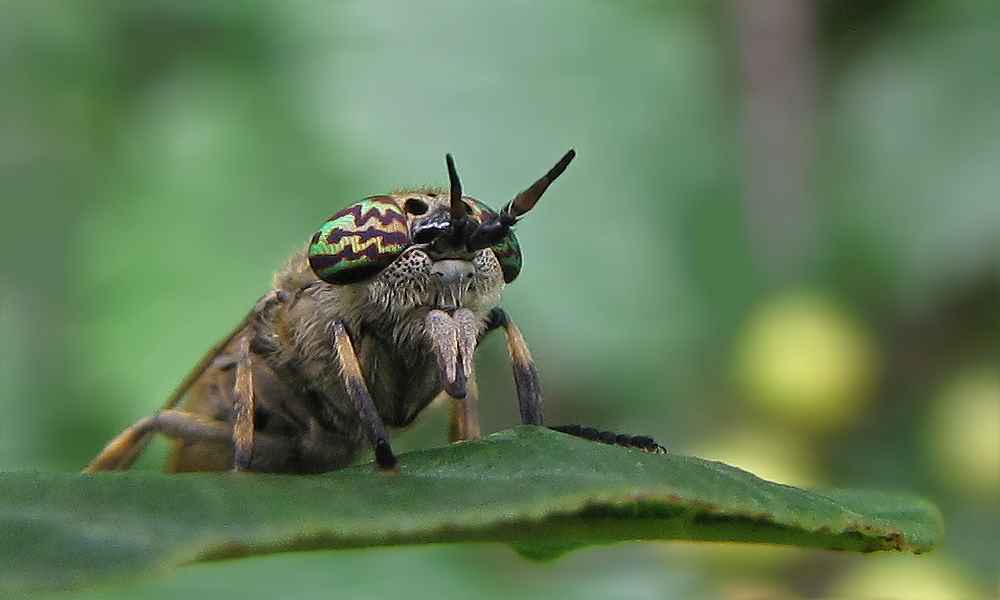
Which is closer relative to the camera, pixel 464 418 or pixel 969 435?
pixel 464 418

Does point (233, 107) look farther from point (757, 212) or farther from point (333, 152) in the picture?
point (757, 212)

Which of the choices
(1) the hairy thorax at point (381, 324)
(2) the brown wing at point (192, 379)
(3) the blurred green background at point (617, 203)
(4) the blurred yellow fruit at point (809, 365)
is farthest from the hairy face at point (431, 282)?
(4) the blurred yellow fruit at point (809, 365)

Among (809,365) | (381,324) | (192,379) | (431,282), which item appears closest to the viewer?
(431,282)

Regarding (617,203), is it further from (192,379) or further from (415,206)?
(415,206)

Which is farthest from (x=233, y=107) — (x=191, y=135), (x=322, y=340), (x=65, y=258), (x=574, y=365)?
(x=322, y=340)

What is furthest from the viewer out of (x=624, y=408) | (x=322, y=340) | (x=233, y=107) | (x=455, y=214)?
(x=233, y=107)

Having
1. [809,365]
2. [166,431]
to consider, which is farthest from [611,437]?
[809,365]
